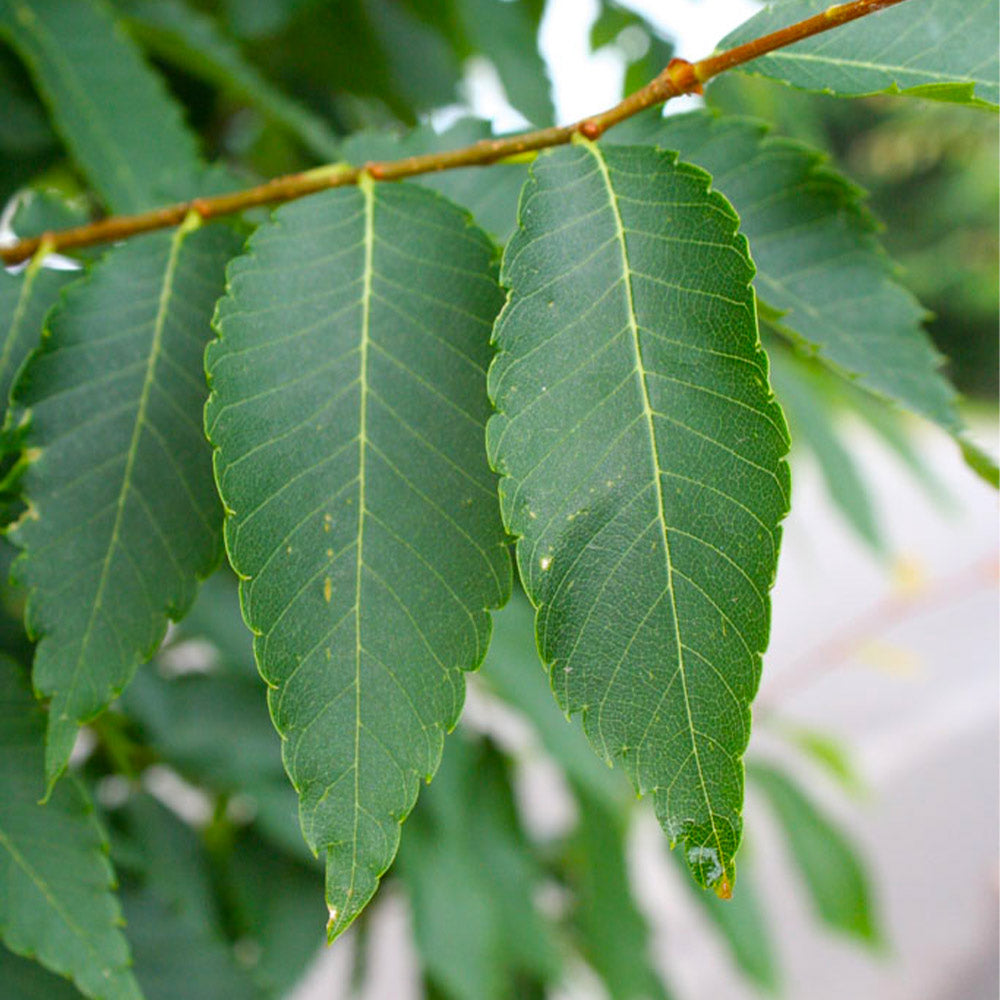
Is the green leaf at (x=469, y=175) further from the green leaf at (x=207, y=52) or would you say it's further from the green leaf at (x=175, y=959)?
the green leaf at (x=175, y=959)

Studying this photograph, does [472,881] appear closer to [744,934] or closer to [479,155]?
[744,934]

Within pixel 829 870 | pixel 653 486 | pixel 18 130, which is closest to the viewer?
pixel 653 486

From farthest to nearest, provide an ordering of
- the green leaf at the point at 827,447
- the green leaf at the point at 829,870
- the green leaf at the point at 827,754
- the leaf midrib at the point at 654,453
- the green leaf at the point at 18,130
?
the green leaf at the point at 827,754, the green leaf at the point at 829,870, the green leaf at the point at 827,447, the green leaf at the point at 18,130, the leaf midrib at the point at 654,453

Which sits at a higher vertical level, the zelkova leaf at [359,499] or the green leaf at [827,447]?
the zelkova leaf at [359,499]

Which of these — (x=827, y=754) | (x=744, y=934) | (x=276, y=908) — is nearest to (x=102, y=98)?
(x=276, y=908)

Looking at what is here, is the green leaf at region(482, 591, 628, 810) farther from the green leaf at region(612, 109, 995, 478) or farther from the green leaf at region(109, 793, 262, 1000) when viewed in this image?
the green leaf at region(612, 109, 995, 478)

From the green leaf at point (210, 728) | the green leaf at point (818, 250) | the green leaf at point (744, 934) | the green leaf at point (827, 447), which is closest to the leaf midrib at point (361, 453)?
the green leaf at point (818, 250)
